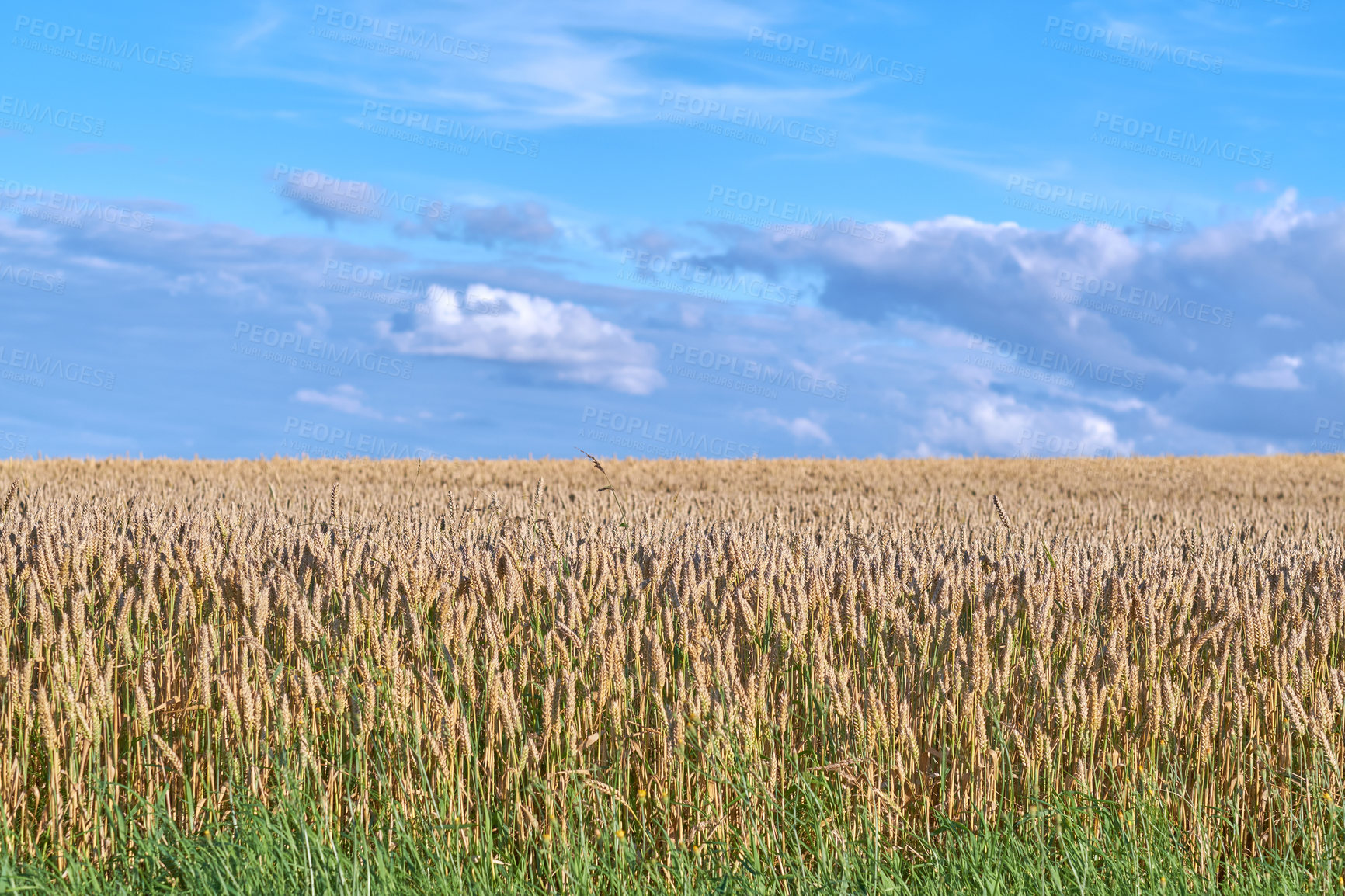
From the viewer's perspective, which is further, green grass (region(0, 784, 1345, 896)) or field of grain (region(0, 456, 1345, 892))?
field of grain (region(0, 456, 1345, 892))

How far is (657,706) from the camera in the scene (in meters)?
4.24

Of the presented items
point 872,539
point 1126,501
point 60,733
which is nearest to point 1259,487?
point 1126,501

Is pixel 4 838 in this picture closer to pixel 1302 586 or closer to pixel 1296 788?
pixel 1296 788

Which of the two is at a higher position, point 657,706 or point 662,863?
point 657,706

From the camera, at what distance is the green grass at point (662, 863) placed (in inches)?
128

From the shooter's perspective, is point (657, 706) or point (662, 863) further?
point (657, 706)

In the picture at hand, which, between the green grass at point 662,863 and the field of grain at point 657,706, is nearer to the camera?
the green grass at point 662,863

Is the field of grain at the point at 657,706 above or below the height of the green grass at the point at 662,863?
above

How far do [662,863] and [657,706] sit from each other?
2.14 feet

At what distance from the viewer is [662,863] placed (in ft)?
12.3

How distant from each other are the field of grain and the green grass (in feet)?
0.13

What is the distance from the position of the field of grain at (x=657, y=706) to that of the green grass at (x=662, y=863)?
1.6 inches

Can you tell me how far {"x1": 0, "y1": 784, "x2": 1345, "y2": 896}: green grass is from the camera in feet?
10.7

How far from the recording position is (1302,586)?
6.56m
